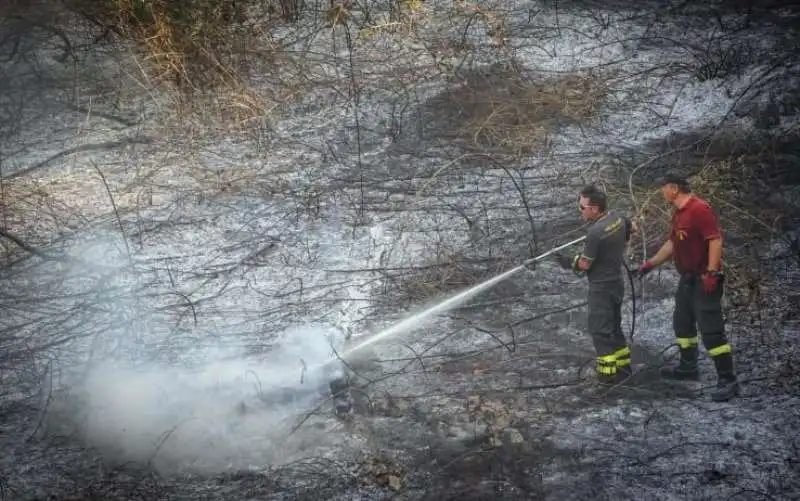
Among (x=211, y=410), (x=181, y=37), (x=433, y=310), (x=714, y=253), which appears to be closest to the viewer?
(x=714, y=253)

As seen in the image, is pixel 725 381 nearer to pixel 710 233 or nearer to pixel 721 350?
pixel 721 350

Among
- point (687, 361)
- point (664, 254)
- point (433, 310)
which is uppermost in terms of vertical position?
point (664, 254)

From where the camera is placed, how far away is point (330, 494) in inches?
207

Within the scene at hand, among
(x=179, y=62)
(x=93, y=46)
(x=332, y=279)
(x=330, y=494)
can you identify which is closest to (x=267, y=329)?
(x=332, y=279)

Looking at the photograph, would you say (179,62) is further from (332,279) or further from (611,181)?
(611,181)

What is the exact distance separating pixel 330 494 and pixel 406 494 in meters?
0.49

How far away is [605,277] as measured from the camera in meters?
6.19

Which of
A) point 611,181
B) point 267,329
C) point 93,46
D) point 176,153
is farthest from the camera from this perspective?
point 93,46

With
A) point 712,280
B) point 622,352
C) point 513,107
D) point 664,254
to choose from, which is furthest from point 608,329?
point 513,107

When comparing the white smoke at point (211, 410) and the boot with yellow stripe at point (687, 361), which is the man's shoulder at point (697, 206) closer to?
the boot with yellow stripe at point (687, 361)

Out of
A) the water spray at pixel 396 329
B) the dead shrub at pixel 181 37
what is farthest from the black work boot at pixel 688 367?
the dead shrub at pixel 181 37

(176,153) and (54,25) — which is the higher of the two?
(54,25)

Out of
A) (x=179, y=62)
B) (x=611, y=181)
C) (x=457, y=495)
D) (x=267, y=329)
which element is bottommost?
(x=457, y=495)

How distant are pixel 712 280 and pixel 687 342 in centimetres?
59
